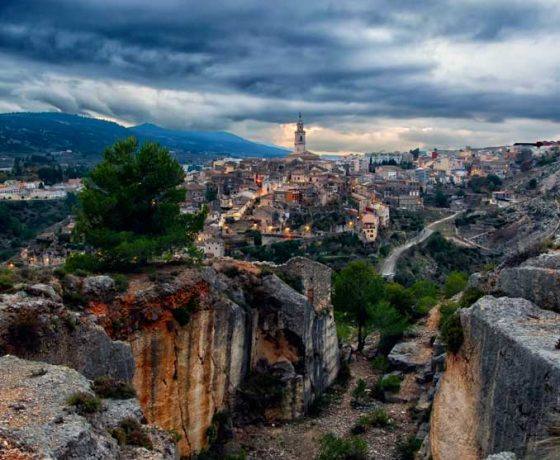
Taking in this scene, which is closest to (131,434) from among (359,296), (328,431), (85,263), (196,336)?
(196,336)

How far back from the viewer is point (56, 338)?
1334cm

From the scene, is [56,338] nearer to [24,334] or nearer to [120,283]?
Result: [24,334]

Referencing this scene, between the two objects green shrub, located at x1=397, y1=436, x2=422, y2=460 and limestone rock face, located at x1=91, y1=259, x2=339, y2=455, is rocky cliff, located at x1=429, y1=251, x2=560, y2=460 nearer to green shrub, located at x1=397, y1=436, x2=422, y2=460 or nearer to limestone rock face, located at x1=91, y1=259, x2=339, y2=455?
green shrub, located at x1=397, y1=436, x2=422, y2=460

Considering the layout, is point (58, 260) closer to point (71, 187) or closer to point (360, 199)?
point (360, 199)

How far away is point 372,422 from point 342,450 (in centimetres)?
408

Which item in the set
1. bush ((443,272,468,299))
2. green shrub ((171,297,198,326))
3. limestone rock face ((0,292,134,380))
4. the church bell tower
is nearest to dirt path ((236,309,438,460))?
green shrub ((171,297,198,326))

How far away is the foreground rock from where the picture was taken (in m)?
8.43

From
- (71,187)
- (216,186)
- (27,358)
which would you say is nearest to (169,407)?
(27,358)

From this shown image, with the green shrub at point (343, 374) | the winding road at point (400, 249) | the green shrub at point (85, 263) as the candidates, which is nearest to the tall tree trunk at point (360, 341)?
the green shrub at point (343, 374)

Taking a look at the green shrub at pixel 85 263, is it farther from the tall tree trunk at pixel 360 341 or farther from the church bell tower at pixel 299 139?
the church bell tower at pixel 299 139

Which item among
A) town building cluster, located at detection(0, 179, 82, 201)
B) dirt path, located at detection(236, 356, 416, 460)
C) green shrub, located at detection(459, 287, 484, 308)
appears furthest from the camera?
town building cluster, located at detection(0, 179, 82, 201)

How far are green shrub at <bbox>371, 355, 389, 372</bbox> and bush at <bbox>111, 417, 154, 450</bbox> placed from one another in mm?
20717

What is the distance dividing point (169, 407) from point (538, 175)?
139871mm

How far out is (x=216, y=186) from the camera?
125 metres
